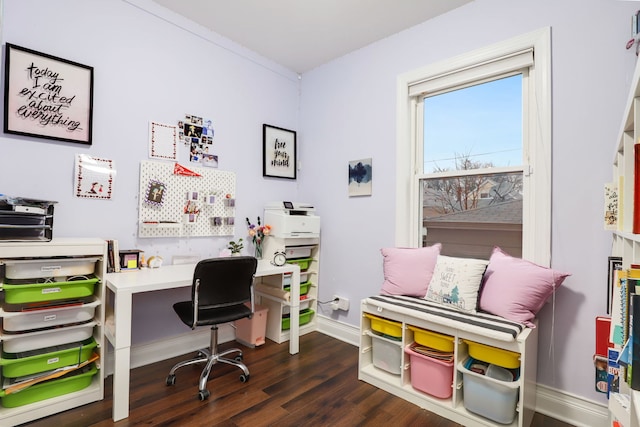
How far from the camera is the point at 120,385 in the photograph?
182cm

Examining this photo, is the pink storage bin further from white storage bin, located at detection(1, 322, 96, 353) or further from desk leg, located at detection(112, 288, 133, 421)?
white storage bin, located at detection(1, 322, 96, 353)

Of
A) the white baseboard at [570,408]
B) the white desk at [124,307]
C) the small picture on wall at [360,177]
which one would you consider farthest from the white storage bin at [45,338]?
the white baseboard at [570,408]

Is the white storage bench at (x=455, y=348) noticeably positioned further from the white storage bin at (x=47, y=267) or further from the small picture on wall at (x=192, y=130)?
the small picture on wall at (x=192, y=130)

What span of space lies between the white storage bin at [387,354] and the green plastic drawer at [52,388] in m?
1.80

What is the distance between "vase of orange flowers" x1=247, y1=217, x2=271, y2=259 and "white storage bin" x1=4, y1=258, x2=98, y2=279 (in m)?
1.32

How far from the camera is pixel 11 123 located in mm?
1958

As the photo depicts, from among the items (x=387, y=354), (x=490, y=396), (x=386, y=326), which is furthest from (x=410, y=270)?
(x=490, y=396)

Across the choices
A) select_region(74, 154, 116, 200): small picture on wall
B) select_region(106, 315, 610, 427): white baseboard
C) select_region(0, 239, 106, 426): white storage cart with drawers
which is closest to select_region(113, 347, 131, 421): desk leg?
select_region(0, 239, 106, 426): white storage cart with drawers

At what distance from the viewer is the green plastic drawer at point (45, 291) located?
1.74m

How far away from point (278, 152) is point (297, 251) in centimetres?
104

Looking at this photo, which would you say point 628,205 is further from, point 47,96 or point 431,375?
point 47,96

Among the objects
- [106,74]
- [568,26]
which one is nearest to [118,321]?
[106,74]

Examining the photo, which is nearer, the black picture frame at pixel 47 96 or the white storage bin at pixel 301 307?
the black picture frame at pixel 47 96

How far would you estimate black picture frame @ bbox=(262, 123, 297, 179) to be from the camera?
327 centimetres
